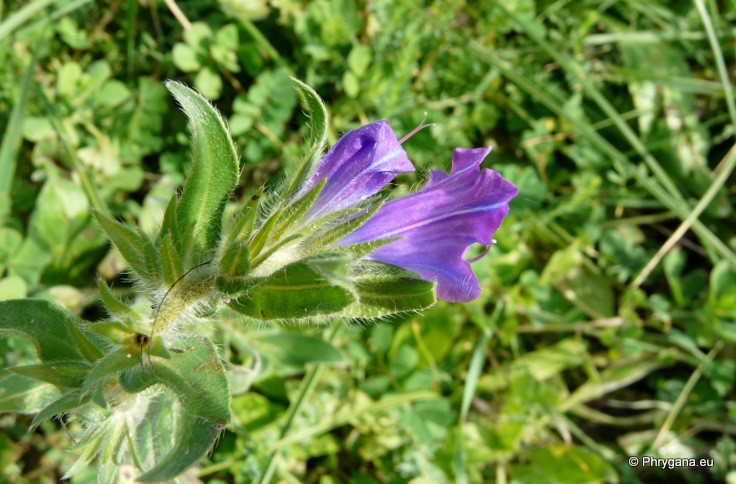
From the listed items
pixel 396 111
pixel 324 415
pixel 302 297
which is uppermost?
pixel 302 297

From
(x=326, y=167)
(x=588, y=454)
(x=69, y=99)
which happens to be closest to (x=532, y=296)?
(x=588, y=454)

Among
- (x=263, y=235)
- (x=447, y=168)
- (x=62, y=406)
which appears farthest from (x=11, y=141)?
(x=447, y=168)

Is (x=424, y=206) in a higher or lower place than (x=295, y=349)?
higher

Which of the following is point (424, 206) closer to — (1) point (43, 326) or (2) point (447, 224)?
(2) point (447, 224)

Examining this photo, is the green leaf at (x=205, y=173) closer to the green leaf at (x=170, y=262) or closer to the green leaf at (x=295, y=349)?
the green leaf at (x=170, y=262)

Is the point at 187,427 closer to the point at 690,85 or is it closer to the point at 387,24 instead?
the point at 387,24

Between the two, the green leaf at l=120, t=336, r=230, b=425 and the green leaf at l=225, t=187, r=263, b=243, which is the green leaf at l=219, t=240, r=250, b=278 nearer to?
the green leaf at l=225, t=187, r=263, b=243
